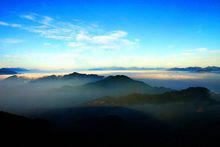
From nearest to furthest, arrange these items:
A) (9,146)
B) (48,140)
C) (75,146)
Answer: (9,146) → (48,140) → (75,146)

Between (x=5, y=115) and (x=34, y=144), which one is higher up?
(x=5, y=115)

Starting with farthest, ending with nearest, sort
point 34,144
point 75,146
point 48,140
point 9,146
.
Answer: point 75,146 → point 48,140 → point 34,144 → point 9,146

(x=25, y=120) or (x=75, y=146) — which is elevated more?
(x=25, y=120)

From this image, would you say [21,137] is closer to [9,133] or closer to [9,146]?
[9,133]

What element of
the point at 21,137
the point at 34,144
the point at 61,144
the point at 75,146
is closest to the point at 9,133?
the point at 21,137

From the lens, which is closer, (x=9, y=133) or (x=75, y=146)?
(x=9, y=133)

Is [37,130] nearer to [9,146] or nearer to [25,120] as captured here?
[25,120]

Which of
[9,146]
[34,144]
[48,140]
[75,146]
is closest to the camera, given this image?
[9,146]

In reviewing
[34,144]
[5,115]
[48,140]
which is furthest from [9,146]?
[5,115]

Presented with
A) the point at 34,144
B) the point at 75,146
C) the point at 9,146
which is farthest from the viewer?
the point at 75,146
